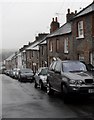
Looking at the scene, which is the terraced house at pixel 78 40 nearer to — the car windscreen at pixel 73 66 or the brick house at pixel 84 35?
the brick house at pixel 84 35

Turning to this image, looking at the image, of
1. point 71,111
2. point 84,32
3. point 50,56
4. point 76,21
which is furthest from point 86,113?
point 50,56

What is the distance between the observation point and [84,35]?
2472 cm

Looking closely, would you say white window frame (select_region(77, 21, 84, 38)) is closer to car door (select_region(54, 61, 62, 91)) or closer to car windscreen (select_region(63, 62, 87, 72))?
car door (select_region(54, 61, 62, 91))

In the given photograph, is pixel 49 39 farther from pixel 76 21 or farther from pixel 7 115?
pixel 7 115

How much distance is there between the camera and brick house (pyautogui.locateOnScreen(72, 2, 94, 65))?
23531mm

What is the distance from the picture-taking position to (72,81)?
40.7 feet

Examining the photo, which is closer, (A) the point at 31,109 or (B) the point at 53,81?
(A) the point at 31,109

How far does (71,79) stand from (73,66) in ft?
5.95

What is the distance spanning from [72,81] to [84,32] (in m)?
12.8

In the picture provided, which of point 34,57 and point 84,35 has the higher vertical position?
point 84,35

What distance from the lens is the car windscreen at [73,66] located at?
45.4 ft

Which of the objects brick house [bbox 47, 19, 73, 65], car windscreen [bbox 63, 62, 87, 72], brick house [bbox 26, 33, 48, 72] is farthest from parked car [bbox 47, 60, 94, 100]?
brick house [bbox 26, 33, 48, 72]

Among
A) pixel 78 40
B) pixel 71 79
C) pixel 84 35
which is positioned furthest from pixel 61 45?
pixel 71 79

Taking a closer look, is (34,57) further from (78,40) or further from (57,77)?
(57,77)
